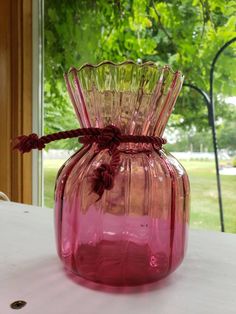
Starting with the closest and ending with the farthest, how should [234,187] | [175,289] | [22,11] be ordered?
[175,289]
[234,187]
[22,11]

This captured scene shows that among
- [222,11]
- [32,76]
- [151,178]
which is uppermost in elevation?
[222,11]

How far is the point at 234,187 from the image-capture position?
0.89m

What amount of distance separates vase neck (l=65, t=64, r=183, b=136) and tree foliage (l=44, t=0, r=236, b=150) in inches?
20.4

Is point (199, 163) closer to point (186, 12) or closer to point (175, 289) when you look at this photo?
point (186, 12)

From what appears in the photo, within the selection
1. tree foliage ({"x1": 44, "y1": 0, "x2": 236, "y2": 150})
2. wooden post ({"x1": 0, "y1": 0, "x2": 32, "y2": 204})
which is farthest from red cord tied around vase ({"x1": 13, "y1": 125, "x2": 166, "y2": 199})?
wooden post ({"x1": 0, "y1": 0, "x2": 32, "y2": 204})

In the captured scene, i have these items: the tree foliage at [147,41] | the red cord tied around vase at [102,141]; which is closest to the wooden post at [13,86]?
the tree foliage at [147,41]

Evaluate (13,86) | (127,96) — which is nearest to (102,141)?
(127,96)

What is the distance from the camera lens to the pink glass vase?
339 millimetres

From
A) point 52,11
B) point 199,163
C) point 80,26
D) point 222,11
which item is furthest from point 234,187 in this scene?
point 52,11

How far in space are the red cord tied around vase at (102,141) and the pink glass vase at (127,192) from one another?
1 cm

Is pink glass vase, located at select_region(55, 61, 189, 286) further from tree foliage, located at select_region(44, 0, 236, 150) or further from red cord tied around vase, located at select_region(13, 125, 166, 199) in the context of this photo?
tree foliage, located at select_region(44, 0, 236, 150)

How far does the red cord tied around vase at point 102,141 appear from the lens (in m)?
0.29

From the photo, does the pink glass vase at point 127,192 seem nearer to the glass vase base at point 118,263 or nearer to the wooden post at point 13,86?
the glass vase base at point 118,263

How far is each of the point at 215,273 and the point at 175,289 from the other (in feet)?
0.22
